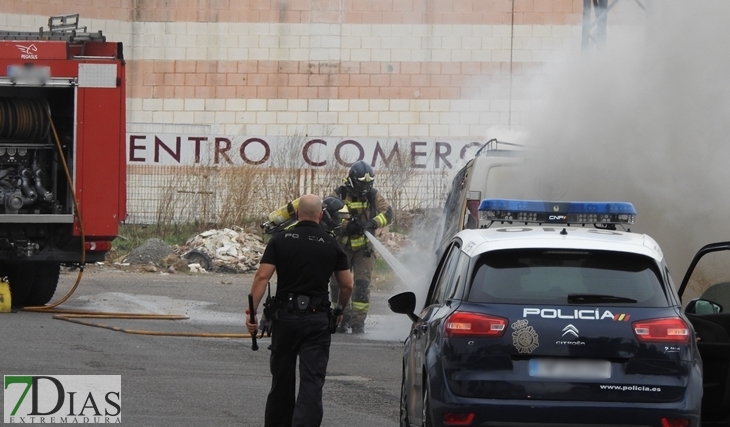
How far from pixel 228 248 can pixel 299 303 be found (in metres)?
15.4

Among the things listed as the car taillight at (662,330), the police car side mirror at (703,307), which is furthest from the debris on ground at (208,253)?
the car taillight at (662,330)

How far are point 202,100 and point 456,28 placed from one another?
6.21 metres

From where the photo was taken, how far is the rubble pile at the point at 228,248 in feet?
72.0

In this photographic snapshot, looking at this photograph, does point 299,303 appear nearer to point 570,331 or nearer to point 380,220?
point 570,331

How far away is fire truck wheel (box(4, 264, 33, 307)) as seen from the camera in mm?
14930

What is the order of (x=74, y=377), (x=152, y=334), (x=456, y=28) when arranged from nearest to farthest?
(x=74, y=377), (x=152, y=334), (x=456, y=28)

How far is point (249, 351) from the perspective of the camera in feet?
38.8

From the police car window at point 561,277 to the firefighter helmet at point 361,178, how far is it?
281 inches

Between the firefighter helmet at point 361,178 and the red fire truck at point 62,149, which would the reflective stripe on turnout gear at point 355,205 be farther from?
the red fire truck at point 62,149

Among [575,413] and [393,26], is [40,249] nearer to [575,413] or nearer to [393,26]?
[575,413]

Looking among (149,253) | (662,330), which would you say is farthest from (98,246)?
(662,330)

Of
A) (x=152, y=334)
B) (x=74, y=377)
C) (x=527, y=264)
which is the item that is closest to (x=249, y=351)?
(x=152, y=334)

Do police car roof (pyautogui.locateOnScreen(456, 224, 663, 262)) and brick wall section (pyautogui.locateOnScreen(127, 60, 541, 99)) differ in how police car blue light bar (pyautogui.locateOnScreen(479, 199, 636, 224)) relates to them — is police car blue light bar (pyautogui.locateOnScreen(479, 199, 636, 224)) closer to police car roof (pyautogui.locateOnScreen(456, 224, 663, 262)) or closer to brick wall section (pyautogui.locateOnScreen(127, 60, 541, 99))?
police car roof (pyautogui.locateOnScreen(456, 224, 663, 262))

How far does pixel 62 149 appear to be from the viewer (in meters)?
14.4
